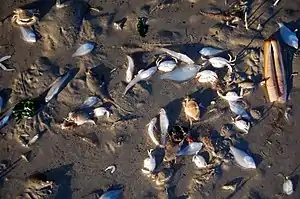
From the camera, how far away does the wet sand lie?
5434mm

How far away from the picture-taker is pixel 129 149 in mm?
5516

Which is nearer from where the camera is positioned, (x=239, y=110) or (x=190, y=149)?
(x=190, y=149)

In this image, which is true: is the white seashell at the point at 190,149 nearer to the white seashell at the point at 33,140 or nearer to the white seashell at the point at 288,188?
the white seashell at the point at 288,188

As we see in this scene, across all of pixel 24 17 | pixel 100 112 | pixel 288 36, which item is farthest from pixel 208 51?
pixel 24 17

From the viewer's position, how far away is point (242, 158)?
5.55m

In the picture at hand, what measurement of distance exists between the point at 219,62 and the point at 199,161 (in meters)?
1.11

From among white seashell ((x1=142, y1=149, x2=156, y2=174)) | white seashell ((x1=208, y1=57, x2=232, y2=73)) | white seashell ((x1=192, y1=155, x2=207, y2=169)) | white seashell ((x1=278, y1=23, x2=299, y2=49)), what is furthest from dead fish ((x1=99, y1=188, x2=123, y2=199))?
white seashell ((x1=278, y1=23, x2=299, y2=49))

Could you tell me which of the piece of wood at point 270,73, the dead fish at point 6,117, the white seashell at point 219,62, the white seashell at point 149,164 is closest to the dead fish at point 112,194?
the white seashell at point 149,164

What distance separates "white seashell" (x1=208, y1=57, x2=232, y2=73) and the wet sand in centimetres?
17

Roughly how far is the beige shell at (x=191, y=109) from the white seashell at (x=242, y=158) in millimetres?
542

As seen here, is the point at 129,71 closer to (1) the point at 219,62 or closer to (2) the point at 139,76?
(2) the point at 139,76

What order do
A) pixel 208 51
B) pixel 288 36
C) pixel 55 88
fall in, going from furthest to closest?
pixel 288 36, pixel 208 51, pixel 55 88

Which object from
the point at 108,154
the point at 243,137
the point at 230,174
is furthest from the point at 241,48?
the point at 108,154

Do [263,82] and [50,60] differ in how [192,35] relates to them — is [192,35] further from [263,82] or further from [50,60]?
[50,60]
